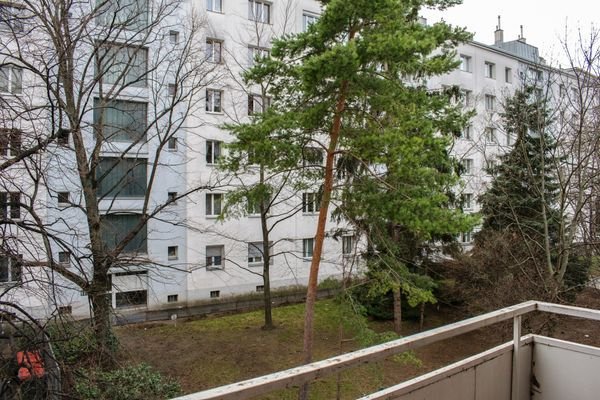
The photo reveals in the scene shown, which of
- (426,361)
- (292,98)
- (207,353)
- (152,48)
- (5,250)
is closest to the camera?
(5,250)

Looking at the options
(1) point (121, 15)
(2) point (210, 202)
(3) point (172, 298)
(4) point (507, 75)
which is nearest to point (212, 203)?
(2) point (210, 202)

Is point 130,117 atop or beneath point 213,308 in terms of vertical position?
atop

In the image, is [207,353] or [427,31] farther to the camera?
[207,353]

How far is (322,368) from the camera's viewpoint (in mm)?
1879

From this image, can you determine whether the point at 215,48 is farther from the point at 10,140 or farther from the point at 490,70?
the point at 490,70

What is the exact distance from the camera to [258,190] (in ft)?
35.9

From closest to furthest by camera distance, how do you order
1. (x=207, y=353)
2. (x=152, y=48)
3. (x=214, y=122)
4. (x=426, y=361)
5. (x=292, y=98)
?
(x=292, y=98) → (x=426, y=361) → (x=207, y=353) → (x=152, y=48) → (x=214, y=122)

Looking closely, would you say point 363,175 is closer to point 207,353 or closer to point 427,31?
point 427,31

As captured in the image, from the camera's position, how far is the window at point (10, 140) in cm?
601

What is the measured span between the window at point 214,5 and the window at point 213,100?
3.77 metres

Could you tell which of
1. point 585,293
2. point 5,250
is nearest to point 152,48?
point 5,250

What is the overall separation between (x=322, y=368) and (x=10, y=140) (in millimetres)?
6150

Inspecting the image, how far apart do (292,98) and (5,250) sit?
6.70m

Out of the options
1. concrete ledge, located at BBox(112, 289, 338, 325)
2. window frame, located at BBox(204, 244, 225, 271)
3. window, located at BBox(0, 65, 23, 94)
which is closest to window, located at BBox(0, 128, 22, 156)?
window, located at BBox(0, 65, 23, 94)
